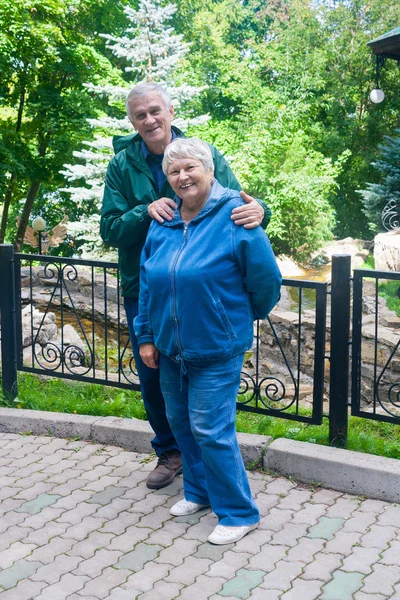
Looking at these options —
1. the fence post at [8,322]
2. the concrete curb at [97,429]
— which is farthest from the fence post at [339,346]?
the fence post at [8,322]

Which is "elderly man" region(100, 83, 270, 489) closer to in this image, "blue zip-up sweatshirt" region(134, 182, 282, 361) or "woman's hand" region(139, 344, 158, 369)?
"blue zip-up sweatshirt" region(134, 182, 282, 361)

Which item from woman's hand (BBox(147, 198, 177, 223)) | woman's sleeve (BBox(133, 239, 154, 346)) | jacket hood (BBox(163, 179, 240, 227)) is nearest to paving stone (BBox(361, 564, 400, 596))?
woman's sleeve (BBox(133, 239, 154, 346))

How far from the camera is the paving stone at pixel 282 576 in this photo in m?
3.10

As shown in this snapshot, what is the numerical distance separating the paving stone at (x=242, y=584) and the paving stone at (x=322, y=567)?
0.66 ft

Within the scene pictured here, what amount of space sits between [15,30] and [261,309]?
13979 mm

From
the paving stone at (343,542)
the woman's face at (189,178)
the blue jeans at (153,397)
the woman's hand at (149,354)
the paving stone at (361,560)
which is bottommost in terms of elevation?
the paving stone at (361,560)

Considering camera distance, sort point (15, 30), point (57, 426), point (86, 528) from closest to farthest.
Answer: point (86, 528)
point (57, 426)
point (15, 30)

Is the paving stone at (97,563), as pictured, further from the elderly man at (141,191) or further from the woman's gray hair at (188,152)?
the woman's gray hair at (188,152)

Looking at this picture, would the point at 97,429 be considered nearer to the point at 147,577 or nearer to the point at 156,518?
the point at 156,518

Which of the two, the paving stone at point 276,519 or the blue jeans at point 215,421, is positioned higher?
the blue jeans at point 215,421

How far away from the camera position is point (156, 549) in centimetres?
347

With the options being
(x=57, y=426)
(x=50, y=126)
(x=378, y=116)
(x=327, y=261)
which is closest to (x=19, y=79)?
(x=50, y=126)

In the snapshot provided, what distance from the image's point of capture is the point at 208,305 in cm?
330

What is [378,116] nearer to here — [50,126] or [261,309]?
[50,126]
